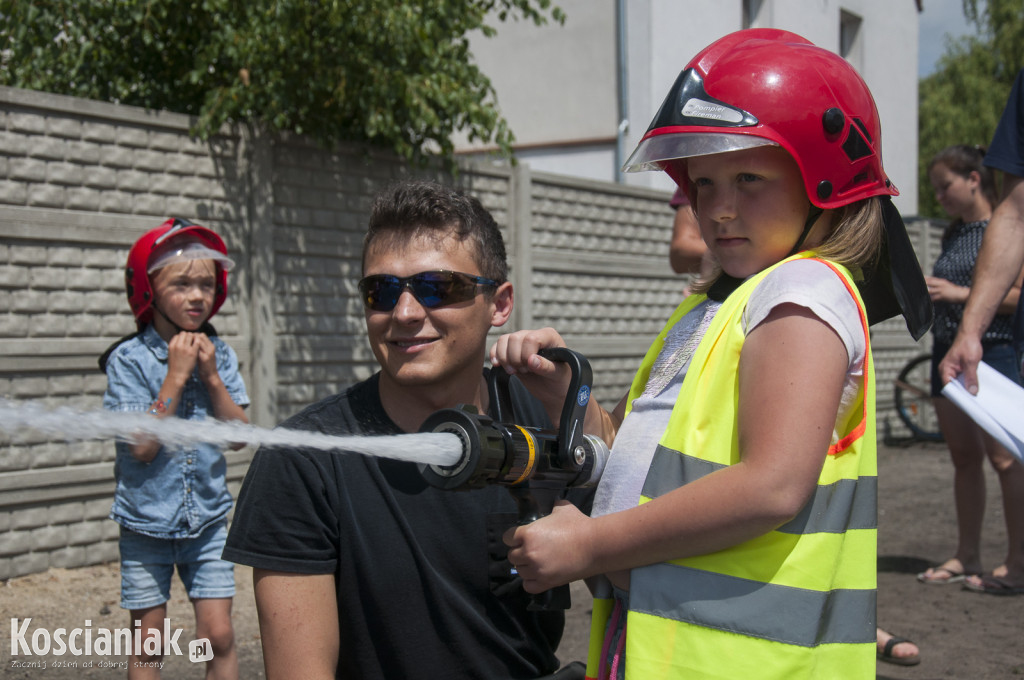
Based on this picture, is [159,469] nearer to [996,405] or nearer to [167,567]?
[167,567]

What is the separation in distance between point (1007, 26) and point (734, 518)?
92.1 ft

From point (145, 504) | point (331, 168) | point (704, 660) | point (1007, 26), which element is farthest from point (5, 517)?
point (1007, 26)

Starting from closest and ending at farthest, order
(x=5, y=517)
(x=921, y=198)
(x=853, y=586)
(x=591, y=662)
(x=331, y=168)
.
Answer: (x=853, y=586) < (x=591, y=662) < (x=5, y=517) < (x=331, y=168) < (x=921, y=198)

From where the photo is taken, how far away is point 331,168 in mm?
6703

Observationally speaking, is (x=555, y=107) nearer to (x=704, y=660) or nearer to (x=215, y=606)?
(x=215, y=606)

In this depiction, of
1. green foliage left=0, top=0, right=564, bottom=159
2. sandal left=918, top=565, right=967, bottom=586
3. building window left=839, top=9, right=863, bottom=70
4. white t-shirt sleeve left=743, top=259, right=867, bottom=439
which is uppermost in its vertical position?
building window left=839, top=9, right=863, bottom=70

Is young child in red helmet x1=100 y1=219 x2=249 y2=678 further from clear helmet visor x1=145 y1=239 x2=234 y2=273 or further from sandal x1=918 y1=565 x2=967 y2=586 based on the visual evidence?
sandal x1=918 y1=565 x2=967 y2=586

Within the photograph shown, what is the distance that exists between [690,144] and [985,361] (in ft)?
13.1

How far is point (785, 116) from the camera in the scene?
1650mm

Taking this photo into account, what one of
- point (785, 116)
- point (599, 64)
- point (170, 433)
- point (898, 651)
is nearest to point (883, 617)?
point (898, 651)

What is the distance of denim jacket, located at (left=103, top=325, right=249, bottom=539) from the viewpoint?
3.60m

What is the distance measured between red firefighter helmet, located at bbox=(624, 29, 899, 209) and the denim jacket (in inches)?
95.9

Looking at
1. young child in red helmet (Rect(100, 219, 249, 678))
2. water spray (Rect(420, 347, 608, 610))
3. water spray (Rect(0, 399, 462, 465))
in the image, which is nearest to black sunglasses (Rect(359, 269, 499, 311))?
water spray (Rect(420, 347, 608, 610))

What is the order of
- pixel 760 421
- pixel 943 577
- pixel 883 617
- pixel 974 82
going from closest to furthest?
pixel 760 421
pixel 883 617
pixel 943 577
pixel 974 82
